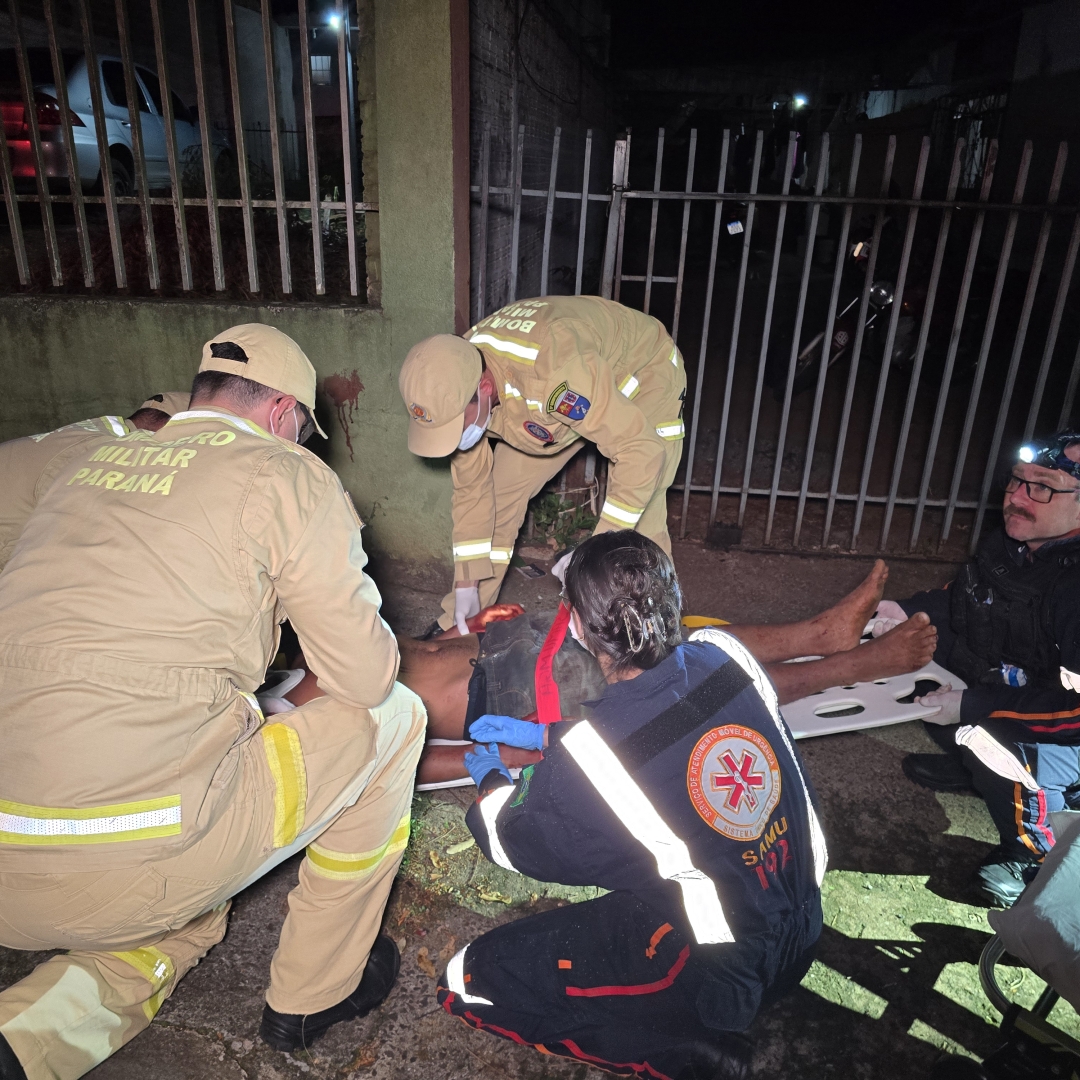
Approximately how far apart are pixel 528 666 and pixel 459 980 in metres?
0.96

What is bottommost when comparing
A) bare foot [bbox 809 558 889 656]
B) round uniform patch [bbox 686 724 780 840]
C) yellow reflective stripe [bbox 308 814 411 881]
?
yellow reflective stripe [bbox 308 814 411 881]

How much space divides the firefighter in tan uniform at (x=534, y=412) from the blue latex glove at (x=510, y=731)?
108cm

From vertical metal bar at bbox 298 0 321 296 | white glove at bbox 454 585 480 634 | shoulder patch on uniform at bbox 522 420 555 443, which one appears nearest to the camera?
shoulder patch on uniform at bbox 522 420 555 443

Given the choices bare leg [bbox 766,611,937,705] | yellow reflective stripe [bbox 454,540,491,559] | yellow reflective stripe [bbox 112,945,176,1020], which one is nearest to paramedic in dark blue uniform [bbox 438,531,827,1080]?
yellow reflective stripe [bbox 112,945,176,1020]

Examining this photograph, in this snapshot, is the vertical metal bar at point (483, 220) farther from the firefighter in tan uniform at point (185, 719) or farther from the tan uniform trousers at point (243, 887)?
the tan uniform trousers at point (243, 887)

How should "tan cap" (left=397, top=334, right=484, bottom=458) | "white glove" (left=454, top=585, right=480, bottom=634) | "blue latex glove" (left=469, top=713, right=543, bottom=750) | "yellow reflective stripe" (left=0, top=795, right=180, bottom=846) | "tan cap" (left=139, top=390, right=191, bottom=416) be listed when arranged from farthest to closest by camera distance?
"white glove" (left=454, top=585, right=480, bottom=634), "tan cap" (left=397, top=334, right=484, bottom=458), "tan cap" (left=139, top=390, right=191, bottom=416), "blue latex glove" (left=469, top=713, right=543, bottom=750), "yellow reflective stripe" (left=0, top=795, right=180, bottom=846)

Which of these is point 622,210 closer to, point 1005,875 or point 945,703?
point 945,703

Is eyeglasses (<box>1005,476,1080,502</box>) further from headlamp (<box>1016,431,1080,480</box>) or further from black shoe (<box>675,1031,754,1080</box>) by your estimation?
black shoe (<box>675,1031,754,1080</box>)

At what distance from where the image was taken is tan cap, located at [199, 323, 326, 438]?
2.01 metres

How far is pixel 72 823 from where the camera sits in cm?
157

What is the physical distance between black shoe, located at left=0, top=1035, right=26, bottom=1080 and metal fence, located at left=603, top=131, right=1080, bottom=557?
386 centimetres

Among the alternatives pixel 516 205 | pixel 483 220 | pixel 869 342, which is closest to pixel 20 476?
pixel 483 220

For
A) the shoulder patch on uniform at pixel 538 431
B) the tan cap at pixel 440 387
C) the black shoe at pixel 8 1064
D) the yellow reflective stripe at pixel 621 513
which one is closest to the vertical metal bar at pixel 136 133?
the tan cap at pixel 440 387

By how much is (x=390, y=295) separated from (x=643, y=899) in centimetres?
314
